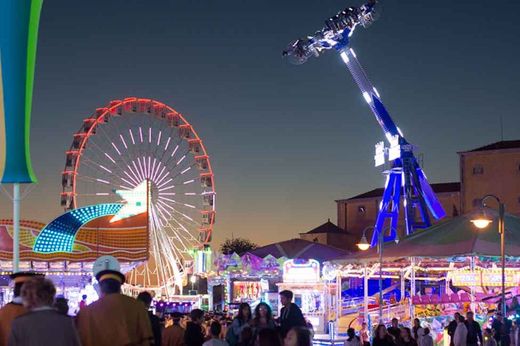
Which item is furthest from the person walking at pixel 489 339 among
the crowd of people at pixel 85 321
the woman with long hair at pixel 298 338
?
the woman with long hair at pixel 298 338

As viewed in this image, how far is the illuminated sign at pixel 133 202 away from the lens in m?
44.4

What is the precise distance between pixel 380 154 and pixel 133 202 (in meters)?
17.7

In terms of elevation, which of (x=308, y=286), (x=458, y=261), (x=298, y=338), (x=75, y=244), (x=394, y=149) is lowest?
(x=308, y=286)

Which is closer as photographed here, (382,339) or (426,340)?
(382,339)

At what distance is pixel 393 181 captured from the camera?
56250 millimetres

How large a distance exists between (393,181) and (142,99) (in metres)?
16.3

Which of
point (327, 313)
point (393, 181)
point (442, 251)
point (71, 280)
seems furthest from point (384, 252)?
point (393, 181)

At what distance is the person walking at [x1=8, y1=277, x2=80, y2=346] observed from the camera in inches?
250

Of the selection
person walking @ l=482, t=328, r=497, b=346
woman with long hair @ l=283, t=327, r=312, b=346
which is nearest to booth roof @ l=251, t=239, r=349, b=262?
person walking @ l=482, t=328, r=497, b=346

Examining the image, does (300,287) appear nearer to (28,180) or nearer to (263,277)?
(263,277)

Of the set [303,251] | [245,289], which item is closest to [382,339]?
[245,289]

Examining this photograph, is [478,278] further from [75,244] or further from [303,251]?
[303,251]

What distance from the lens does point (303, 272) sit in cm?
3856

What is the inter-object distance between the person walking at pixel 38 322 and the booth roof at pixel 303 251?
49185mm
